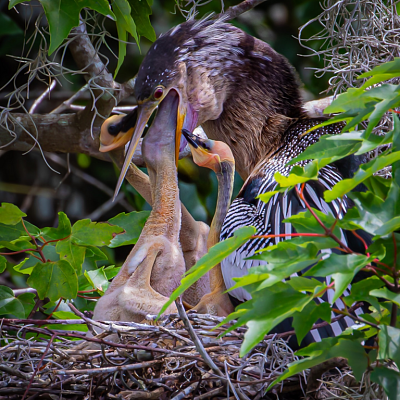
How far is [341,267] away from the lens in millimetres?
682

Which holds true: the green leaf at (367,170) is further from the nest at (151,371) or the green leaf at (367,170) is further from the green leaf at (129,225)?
the green leaf at (129,225)

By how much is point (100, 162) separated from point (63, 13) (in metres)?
1.62

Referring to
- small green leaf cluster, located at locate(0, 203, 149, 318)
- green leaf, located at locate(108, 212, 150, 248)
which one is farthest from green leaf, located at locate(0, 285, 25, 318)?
green leaf, located at locate(108, 212, 150, 248)

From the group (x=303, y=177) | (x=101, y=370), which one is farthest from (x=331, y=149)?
(x=101, y=370)

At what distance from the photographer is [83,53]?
1.84 metres

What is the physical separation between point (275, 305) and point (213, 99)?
1.14 m

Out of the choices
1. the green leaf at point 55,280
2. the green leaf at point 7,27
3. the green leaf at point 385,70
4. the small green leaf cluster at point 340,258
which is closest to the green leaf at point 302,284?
the small green leaf cluster at point 340,258

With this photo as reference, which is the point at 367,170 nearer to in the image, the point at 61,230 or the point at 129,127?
the point at 61,230

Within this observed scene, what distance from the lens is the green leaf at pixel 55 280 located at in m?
1.35

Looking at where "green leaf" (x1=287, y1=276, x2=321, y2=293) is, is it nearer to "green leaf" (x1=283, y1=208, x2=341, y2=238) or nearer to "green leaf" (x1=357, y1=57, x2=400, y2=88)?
"green leaf" (x1=283, y1=208, x2=341, y2=238)

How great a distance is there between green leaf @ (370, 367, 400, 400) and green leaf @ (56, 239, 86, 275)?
88cm

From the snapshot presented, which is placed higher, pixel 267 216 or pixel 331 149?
pixel 331 149

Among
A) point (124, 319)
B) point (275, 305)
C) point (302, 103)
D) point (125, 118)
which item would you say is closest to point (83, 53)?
point (125, 118)

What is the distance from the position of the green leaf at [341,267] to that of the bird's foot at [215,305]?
0.77 meters
